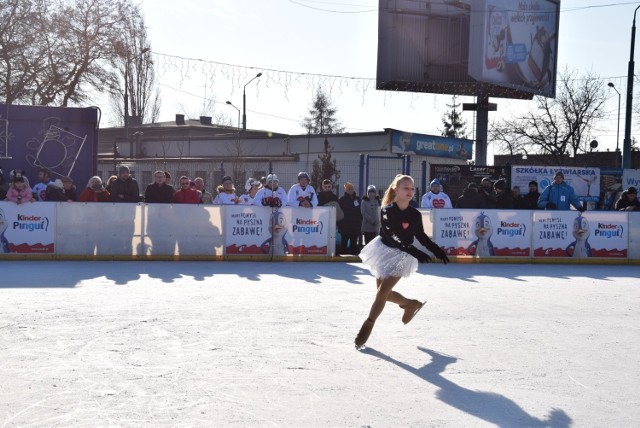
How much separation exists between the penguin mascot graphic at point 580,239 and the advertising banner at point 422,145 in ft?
64.2

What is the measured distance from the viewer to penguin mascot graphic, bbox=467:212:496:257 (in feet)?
56.7

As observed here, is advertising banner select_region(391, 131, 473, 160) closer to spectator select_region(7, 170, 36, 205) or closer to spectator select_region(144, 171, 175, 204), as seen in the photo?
spectator select_region(144, 171, 175, 204)

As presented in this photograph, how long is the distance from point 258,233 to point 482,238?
474cm

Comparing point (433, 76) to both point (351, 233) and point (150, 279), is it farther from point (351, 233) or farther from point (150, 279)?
point (150, 279)

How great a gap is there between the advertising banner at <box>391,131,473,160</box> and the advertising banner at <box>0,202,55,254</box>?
75.1ft

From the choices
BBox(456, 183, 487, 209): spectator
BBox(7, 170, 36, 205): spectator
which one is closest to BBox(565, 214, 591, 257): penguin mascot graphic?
BBox(456, 183, 487, 209): spectator

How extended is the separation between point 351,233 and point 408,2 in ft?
57.0

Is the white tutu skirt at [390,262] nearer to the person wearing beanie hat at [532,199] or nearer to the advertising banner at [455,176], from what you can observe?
the person wearing beanie hat at [532,199]

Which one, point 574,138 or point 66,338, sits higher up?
point 574,138

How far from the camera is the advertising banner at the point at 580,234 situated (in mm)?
17547

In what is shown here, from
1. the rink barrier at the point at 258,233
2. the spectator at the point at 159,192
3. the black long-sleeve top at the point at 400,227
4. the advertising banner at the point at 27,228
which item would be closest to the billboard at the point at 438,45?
the rink barrier at the point at 258,233

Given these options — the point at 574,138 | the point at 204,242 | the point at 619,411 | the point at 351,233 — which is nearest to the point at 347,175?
the point at 351,233

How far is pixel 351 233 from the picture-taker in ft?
57.4

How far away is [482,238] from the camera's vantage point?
1733cm
